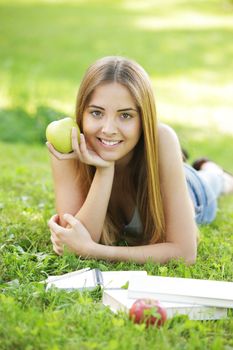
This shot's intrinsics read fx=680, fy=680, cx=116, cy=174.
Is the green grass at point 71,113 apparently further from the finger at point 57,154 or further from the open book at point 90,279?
the finger at point 57,154

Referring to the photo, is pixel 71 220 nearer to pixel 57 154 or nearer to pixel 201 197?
pixel 57 154

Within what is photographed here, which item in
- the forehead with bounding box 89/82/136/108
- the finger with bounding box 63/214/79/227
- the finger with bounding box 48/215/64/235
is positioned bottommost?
the finger with bounding box 48/215/64/235

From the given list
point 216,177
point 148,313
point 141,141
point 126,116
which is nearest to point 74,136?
point 126,116

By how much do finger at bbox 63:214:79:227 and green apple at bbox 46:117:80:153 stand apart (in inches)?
15.1

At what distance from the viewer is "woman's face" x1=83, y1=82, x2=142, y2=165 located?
144 inches

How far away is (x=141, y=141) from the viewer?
3.97 meters

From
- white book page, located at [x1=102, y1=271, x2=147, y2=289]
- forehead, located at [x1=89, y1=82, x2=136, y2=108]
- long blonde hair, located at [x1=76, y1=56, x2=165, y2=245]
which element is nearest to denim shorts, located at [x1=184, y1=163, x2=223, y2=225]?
long blonde hair, located at [x1=76, y1=56, x2=165, y2=245]

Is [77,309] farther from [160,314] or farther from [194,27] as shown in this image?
[194,27]

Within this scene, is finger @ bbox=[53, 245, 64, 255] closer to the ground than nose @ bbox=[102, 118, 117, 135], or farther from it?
closer to the ground

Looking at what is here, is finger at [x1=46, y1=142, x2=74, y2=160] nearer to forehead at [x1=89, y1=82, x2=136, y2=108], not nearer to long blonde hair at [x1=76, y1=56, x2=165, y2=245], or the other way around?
long blonde hair at [x1=76, y1=56, x2=165, y2=245]

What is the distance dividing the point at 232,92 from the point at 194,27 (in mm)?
7661

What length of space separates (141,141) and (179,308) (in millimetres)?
1250

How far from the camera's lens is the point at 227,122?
37.0ft

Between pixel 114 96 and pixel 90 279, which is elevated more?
pixel 114 96
